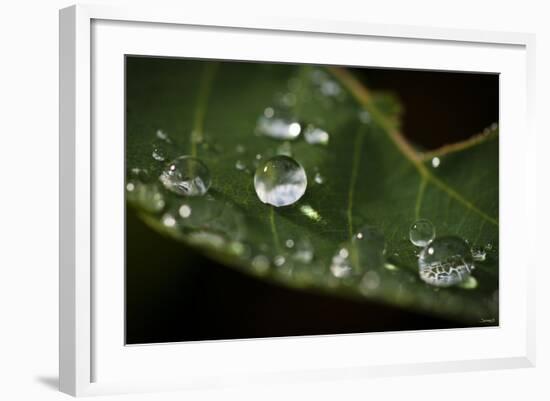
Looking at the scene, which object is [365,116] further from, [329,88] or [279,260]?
[279,260]

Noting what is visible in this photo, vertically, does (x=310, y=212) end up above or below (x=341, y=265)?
above

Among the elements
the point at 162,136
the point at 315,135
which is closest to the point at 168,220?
the point at 162,136

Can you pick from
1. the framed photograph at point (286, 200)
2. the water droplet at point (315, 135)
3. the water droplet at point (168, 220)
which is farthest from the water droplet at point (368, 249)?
the water droplet at point (168, 220)

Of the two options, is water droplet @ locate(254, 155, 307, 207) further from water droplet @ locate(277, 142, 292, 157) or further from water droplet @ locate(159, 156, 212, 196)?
water droplet @ locate(159, 156, 212, 196)

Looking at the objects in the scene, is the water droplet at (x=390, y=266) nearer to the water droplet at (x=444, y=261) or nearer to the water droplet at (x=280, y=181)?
the water droplet at (x=444, y=261)

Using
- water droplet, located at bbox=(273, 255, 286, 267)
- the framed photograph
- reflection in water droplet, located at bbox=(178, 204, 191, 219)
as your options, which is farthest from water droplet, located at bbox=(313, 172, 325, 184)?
reflection in water droplet, located at bbox=(178, 204, 191, 219)
